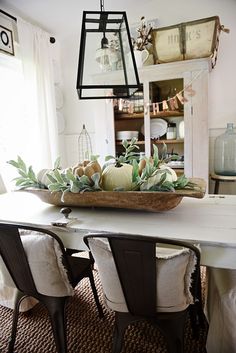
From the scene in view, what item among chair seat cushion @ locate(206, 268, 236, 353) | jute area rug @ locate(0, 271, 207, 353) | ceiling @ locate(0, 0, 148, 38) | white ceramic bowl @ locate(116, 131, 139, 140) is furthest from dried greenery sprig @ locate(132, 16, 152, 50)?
jute area rug @ locate(0, 271, 207, 353)

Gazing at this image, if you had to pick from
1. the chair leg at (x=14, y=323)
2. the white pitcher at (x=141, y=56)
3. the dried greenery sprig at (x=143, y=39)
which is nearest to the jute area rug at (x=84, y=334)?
the chair leg at (x=14, y=323)

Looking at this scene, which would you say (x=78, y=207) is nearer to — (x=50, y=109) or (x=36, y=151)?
(x=36, y=151)

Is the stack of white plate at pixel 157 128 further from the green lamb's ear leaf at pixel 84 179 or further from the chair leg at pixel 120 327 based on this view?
the chair leg at pixel 120 327

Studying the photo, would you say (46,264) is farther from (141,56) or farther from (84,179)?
(141,56)

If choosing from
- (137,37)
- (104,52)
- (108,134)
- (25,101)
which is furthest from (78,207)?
(137,37)

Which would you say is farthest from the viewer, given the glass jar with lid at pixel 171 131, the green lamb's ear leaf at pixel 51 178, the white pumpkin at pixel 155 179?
the glass jar with lid at pixel 171 131

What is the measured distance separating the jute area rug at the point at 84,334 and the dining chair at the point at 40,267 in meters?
0.26

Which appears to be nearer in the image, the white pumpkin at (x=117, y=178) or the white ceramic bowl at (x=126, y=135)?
the white pumpkin at (x=117, y=178)

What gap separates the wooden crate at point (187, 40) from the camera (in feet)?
7.56

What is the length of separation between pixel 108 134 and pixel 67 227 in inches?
74.2

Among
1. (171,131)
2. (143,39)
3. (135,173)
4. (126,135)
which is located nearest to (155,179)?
(135,173)

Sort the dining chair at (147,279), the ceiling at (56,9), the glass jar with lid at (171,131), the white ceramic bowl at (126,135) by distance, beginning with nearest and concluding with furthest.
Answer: the dining chair at (147,279)
the ceiling at (56,9)
the glass jar with lid at (171,131)
the white ceramic bowl at (126,135)

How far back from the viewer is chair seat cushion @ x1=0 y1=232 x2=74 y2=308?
1.00 metres

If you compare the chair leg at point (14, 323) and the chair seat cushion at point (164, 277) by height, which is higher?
the chair seat cushion at point (164, 277)
